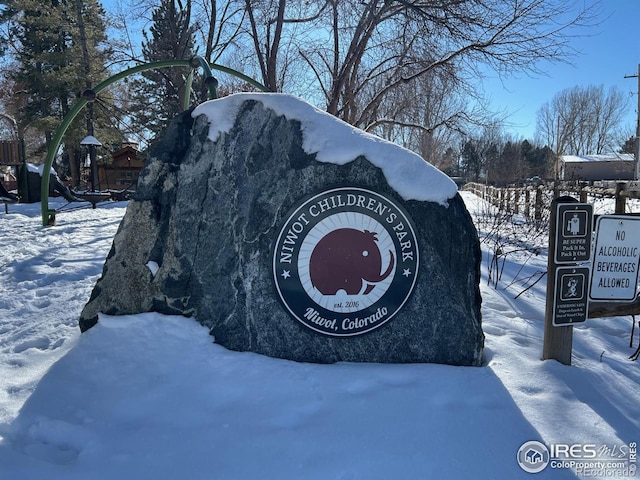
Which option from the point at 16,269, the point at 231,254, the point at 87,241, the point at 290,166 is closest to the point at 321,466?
the point at 231,254

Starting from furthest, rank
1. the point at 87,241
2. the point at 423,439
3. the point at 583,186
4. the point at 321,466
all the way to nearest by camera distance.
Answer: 1. the point at 583,186
2. the point at 87,241
3. the point at 423,439
4. the point at 321,466

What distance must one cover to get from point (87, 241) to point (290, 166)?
5381 mm

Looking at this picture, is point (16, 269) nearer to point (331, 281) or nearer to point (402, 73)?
point (331, 281)

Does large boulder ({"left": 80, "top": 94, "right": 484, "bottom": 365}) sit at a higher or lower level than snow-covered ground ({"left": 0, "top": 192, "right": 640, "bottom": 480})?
higher

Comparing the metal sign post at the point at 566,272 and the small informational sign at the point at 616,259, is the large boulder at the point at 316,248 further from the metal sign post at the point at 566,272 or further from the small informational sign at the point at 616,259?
the small informational sign at the point at 616,259

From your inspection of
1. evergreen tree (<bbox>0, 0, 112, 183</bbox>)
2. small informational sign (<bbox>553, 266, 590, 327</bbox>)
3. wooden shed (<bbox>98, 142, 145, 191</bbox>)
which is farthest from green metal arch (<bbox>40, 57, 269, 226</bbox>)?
wooden shed (<bbox>98, 142, 145, 191</bbox>)

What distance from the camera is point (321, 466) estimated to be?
6.14 ft

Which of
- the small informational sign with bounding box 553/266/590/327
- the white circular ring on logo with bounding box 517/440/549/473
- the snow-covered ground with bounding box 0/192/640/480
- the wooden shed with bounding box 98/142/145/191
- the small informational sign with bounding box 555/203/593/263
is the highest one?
the wooden shed with bounding box 98/142/145/191

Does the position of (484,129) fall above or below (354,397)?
above

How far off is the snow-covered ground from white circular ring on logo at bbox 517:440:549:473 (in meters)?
0.03

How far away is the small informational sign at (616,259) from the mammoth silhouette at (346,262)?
1.42 metres

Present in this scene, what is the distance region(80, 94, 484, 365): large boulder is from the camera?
281cm

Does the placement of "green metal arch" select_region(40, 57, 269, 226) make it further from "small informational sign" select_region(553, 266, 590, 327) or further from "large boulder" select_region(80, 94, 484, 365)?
"small informational sign" select_region(553, 266, 590, 327)

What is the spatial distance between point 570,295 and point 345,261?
4.92 feet
